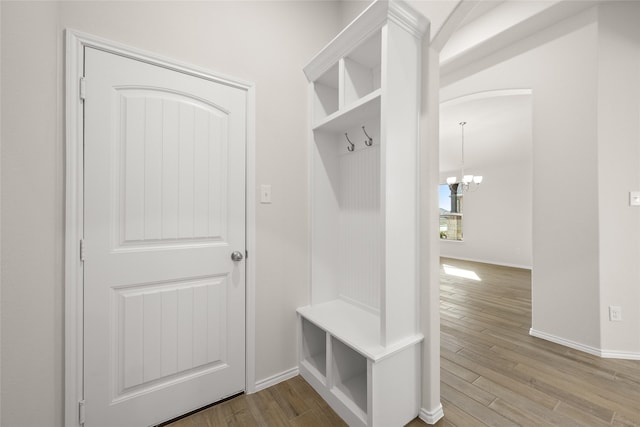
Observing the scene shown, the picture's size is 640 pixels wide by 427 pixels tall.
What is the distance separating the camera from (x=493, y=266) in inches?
253

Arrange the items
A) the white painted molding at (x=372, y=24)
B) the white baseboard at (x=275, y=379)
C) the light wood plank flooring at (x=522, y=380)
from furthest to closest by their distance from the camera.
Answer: the white baseboard at (x=275, y=379), the light wood plank flooring at (x=522, y=380), the white painted molding at (x=372, y=24)

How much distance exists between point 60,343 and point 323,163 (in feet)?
5.94

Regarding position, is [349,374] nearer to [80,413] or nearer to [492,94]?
[80,413]

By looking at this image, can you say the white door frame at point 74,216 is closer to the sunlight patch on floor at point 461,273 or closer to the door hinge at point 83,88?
the door hinge at point 83,88

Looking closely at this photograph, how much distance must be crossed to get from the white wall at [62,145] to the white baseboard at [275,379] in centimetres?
3

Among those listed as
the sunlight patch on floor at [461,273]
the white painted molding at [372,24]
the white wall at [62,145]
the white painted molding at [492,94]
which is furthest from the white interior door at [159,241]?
the sunlight patch on floor at [461,273]

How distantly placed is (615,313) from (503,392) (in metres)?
1.46

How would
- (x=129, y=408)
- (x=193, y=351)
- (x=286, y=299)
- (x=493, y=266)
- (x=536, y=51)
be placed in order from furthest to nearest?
1. (x=493, y=266)
2. (x=536, y=51)
3. (x=286, y=299)
4. (x=193, y=351)
5. (x=129, y=408)

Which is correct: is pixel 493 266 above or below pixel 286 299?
below

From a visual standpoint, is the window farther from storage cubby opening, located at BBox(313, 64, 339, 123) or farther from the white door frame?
the white door frame

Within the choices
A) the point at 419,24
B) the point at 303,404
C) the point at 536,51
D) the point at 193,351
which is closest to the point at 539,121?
the point at 536,51

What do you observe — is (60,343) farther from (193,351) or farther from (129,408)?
(193,351)

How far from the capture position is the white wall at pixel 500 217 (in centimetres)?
615

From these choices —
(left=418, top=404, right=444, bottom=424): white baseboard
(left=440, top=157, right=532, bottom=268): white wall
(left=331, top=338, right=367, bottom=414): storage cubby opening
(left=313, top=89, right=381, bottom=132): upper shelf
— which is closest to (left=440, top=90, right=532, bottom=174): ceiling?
(left=440, top=157, right=532, bottom=268): white wall
